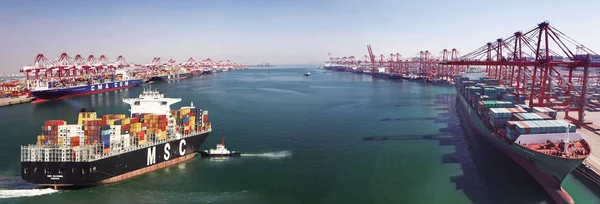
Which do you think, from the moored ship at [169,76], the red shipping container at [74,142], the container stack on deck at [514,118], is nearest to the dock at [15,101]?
the red shipping container at [74,142]

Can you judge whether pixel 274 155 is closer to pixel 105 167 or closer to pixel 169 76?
pixel 105 167

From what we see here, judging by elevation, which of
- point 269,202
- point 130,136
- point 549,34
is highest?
point 549,34

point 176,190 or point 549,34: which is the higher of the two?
point 549,34

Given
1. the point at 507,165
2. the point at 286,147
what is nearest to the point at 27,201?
the point at 286,147

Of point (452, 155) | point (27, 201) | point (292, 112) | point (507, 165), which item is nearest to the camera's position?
point (27, 201)

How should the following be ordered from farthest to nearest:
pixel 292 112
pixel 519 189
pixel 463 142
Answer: pixel 292 112 → pixel 463 142 → pixel 519 189

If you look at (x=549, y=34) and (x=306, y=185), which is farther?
(x=549, y=34)

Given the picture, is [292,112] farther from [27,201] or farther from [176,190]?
[27,201]
